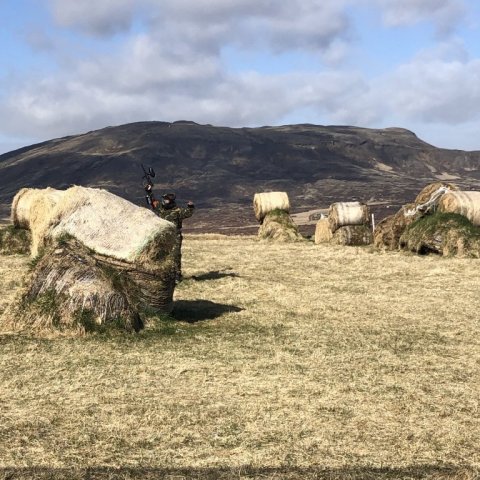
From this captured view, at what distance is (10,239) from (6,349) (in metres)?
14.6

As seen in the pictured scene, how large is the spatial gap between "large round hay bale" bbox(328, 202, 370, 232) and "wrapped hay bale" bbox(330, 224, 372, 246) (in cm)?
20

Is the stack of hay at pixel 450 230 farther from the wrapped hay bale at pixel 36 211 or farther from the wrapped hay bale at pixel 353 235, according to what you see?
the wrapped hay bale at pixel 36 211

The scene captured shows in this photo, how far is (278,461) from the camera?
635cm

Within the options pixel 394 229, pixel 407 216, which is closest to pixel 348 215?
pixel 394 229

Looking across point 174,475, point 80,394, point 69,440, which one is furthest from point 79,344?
point 174,475

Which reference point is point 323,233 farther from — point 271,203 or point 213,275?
point 213,275

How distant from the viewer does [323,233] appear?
3031 cm

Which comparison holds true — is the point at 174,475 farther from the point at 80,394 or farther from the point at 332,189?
the point at 332,189

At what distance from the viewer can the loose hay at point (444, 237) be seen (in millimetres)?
22484

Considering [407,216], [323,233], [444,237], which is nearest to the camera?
[444,237]

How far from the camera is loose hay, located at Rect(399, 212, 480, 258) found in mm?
22484

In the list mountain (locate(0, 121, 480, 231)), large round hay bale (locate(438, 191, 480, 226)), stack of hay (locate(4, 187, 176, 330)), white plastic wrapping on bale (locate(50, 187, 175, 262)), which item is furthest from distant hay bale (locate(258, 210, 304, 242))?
mountain (locate(0, 121, 480, 231))

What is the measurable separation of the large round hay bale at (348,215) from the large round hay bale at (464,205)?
465 centimetres

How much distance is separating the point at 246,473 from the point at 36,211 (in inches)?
650
